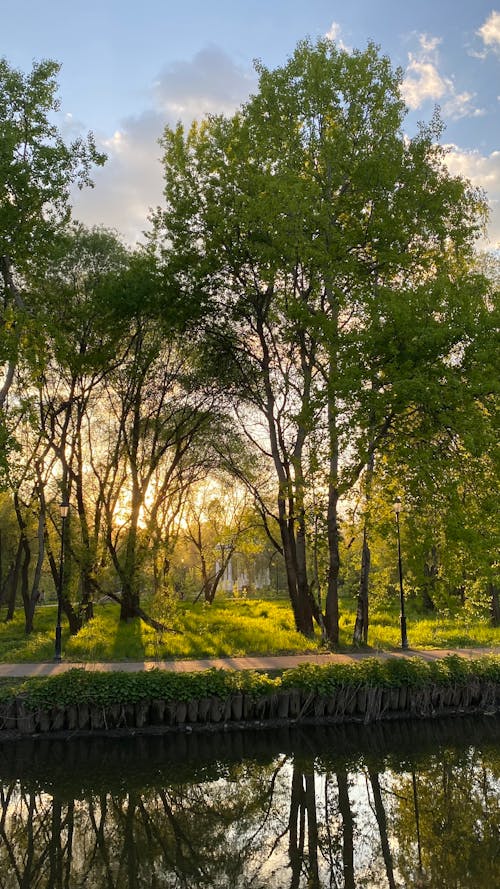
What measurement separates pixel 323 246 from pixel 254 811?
14645mm

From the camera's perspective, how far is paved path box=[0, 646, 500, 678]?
47.4ft

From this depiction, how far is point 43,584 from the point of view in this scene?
192 feet

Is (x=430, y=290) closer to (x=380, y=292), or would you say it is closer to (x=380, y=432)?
(x=380, y=292)

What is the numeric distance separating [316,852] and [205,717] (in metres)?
5.73

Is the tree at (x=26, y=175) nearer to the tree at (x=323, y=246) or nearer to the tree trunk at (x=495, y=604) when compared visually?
the tree at (x=323, y=246)

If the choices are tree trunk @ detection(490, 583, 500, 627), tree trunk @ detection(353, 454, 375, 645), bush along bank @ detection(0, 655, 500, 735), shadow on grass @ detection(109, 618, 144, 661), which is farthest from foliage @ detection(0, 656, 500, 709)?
tree trunk @ detection(490, 583, 500, 627)

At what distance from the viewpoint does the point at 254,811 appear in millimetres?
8688

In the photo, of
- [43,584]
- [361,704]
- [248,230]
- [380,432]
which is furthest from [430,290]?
[43,584]

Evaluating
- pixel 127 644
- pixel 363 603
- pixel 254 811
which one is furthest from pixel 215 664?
pixel 254 811

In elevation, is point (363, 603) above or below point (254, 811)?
above

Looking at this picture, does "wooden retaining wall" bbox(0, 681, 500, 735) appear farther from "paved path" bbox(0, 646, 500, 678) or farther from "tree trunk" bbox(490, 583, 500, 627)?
"tree trunk" bbox(490, 583, 500, 627)

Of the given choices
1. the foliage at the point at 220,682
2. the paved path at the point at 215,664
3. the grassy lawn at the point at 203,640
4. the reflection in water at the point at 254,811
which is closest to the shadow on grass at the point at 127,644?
the grassy lawn at the point at 203,640

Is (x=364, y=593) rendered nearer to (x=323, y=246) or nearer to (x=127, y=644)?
(x=127, y=644)

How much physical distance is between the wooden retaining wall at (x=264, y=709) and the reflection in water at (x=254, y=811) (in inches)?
15.8
